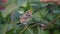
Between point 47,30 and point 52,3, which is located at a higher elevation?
point 52,3

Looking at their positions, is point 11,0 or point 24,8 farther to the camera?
point 24,8

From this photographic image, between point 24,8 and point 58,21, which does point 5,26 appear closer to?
point 24,8

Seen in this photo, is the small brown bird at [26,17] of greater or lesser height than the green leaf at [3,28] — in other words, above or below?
above

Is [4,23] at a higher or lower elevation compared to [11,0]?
lower

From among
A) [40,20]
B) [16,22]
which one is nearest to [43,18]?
[40,20]

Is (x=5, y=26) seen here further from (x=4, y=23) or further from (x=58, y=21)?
(x=58, y=21)

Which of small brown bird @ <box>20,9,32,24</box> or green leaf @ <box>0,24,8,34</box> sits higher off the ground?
small brown bird @ <box>20,9,32,24</box>

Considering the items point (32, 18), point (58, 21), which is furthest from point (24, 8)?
point (58, 21)

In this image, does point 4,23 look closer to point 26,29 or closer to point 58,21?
point 26,29
